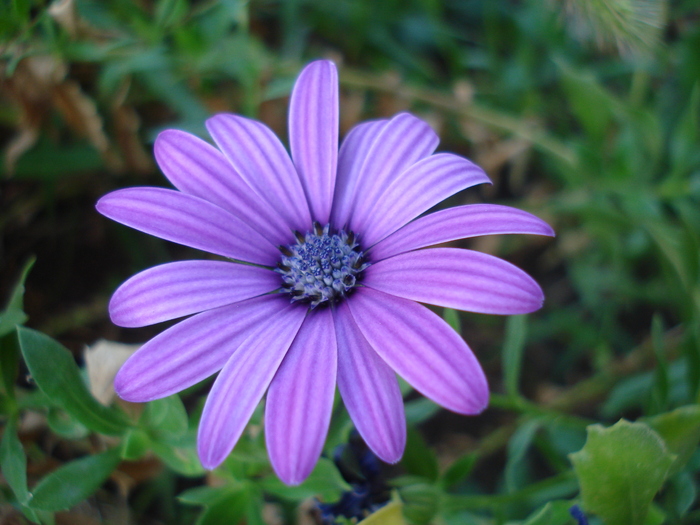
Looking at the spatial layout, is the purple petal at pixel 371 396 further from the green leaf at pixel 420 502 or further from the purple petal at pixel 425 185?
the green leaf at pixel 420 502

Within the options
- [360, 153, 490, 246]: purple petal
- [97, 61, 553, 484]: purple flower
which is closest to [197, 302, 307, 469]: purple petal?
[97, 61, 553, 484]: purple flower

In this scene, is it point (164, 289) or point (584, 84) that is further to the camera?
point (584, 84)

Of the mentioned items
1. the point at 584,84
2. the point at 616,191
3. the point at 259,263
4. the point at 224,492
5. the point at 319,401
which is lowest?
the point at 224,492

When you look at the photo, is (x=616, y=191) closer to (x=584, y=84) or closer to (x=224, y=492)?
(x=584, y=84)

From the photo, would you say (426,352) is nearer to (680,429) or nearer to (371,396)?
(371,396)

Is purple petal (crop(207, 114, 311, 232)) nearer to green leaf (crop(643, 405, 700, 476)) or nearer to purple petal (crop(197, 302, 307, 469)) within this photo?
purple petal (crop(197, 302, 307, 469))

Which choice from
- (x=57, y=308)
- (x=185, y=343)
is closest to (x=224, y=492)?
(x=185, y=343)

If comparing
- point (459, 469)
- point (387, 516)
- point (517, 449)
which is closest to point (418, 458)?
point (459, 469)
